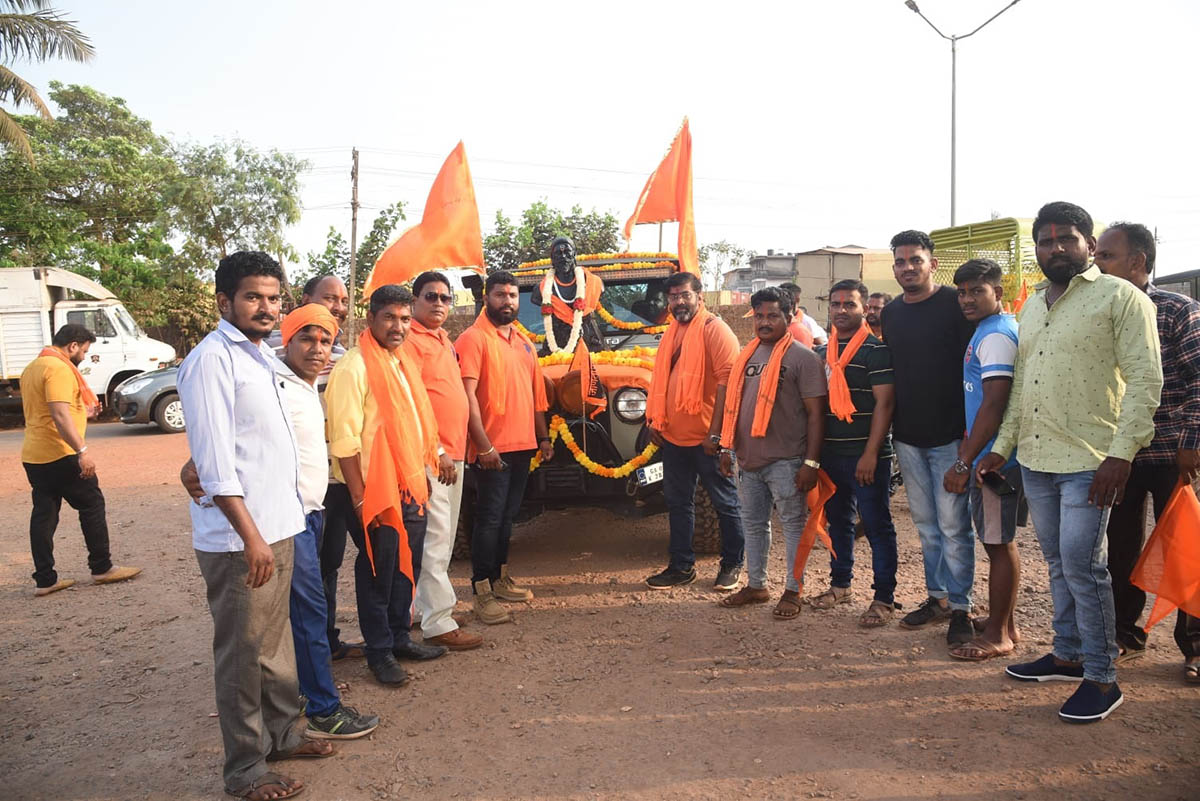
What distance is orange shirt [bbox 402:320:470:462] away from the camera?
4051mm

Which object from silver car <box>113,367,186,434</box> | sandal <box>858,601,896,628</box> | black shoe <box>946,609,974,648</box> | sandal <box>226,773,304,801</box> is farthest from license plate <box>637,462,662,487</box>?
silver car <box>113,367,186,434</box>

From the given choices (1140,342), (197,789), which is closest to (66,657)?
(197,789)

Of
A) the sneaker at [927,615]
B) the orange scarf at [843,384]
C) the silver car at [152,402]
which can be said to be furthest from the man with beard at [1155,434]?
the silver car at [152,402]

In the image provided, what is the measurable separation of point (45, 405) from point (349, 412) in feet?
10.5

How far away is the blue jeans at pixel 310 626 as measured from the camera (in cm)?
306

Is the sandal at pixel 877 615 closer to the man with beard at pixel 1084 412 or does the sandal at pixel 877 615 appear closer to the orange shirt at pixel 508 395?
the man with beard at pixel 1084 412

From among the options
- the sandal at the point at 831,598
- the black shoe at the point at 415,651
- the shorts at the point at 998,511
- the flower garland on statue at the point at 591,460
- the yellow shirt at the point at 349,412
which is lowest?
the black shoe at the point at 415,651

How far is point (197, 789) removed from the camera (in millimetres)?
2885

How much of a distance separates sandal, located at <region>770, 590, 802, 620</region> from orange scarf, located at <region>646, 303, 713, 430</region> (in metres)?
1.14

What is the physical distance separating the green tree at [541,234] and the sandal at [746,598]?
1750 cm

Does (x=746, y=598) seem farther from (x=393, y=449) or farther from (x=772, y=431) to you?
(x=393, y=449)

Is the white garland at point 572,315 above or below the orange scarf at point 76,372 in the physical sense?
above

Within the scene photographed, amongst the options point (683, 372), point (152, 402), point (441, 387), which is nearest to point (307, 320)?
point (441, 387)

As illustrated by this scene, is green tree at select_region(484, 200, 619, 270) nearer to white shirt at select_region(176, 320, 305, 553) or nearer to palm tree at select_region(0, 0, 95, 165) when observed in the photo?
palm tree at select_region(0, 0, 95, 165)
